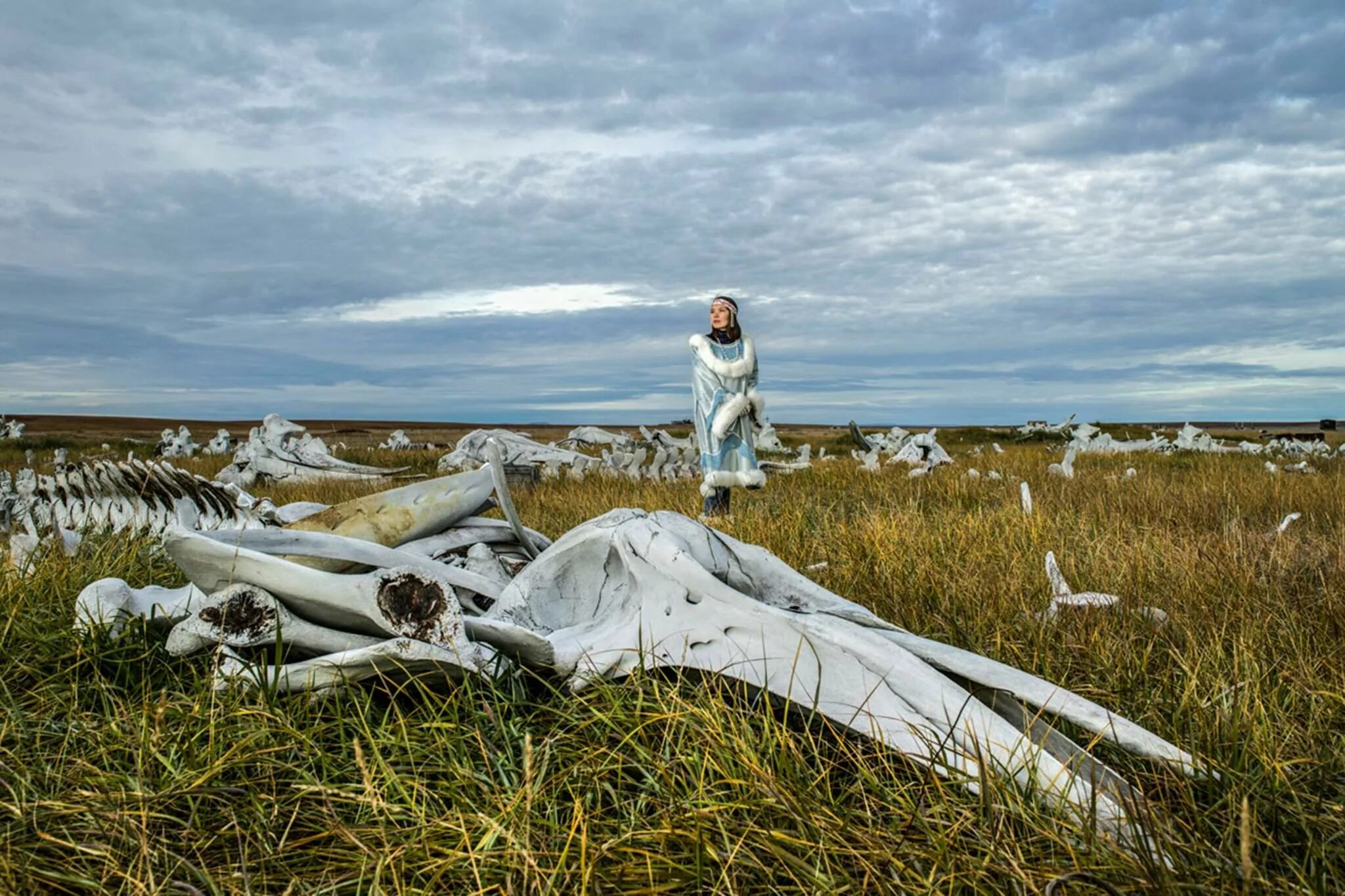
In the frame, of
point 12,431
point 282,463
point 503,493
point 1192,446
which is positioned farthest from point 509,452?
point 12,431

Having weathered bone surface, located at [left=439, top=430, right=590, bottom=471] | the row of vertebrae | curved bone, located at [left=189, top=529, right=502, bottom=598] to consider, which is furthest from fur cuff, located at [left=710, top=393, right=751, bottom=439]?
curved bone, located at [left=189, top=529, right=502, bottom=598]

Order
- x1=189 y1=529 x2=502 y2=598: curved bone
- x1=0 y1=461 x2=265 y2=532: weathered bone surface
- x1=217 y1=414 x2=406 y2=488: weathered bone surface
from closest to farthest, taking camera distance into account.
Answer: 1. x1=189 y1=529 x2=502 y2=598: curved bone
2. x1=0 y1=461 x2=265 y2=532: weathered bone surface
3. x1=217 y1=414 x2=406 y2=488: weathered bone surface

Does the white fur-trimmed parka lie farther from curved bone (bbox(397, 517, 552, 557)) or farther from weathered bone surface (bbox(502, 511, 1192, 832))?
weathered bone surface (bbox(502, 511, 1192, 832))

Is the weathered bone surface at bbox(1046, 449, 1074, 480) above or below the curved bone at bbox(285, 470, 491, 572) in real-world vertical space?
below

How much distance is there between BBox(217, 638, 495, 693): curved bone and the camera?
2502mm

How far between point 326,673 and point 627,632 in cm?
87

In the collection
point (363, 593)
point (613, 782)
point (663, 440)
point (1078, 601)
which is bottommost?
point (613, 782)

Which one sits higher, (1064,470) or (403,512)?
(403,512)

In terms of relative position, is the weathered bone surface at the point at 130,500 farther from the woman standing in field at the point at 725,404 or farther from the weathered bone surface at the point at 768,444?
the weathered bone surface at the point at 768,444

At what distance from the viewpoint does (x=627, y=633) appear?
8.97 ft

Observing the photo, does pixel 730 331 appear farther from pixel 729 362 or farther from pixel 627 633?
pixel 627 633

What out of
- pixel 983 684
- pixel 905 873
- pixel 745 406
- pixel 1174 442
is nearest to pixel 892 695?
pixel 983 684

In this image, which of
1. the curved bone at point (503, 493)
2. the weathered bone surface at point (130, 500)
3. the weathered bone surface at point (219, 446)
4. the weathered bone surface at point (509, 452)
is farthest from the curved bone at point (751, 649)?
the weathered bone surface at point (219, 446)

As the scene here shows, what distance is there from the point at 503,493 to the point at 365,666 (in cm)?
92
